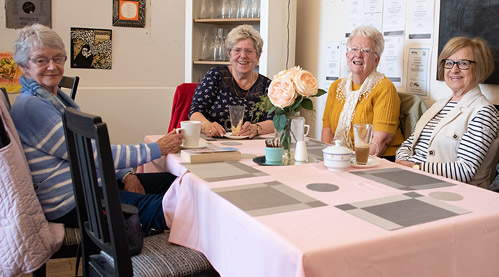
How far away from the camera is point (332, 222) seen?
3.81 ft

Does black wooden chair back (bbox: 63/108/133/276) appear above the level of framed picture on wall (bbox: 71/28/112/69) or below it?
below

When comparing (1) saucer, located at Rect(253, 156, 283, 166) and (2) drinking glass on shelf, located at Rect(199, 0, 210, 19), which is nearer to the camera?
(1) saucer, located at Rect(253, 156, 283, 166)

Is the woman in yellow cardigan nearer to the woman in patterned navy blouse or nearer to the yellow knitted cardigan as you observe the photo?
the yellow knitted cardigan

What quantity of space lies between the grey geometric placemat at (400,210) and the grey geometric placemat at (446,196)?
0.13ft

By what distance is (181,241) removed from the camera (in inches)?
61.2

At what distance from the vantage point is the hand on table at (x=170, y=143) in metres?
1.94

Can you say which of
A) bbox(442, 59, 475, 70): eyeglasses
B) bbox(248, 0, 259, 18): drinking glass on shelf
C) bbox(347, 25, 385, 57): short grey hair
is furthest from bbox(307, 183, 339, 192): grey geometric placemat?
bbox(248, 0, 259, 18): drinking glass on shelf

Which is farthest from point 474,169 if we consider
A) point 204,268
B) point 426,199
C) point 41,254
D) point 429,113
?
point 41,254

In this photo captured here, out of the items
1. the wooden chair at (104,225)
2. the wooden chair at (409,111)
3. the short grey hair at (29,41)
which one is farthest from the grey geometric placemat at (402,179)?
the short grey hair at (29,41)

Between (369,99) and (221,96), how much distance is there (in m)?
0.84

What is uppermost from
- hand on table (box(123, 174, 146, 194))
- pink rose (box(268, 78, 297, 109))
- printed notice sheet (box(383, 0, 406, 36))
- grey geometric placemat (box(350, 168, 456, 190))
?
printed notice sheet (box(383, 0, 406, 36))

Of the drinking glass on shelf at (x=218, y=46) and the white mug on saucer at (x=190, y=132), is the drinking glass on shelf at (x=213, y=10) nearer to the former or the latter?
the drinking glass on shelf at (x=218, y=46)

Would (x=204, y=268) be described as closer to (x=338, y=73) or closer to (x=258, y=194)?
(x=258, y=194)

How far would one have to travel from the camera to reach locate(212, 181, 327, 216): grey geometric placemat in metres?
1.25
